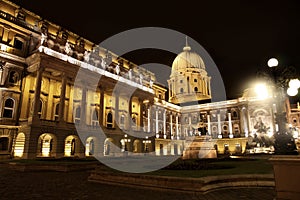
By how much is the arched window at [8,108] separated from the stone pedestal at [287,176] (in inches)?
1294

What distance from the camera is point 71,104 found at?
121 feet

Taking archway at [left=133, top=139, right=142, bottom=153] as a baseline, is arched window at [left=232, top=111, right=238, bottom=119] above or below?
above

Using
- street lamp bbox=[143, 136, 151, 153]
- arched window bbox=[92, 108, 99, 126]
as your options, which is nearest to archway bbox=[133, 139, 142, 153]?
street lamp bbox=[143, 136, 151, 153]

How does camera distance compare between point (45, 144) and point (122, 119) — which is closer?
point (45, 144)

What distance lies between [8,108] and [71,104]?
32.2ft

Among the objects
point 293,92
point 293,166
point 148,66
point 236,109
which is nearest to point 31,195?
point 293,166

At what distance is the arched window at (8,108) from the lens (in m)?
28.9

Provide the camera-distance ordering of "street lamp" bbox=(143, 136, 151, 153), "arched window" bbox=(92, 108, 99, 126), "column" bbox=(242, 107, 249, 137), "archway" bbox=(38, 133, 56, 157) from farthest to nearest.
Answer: "column" bbox=(242, 107, 249, 137) → "street lamp" bbox=(143, 136, 151, 153) → "arched window" bbox=(92, 108, 99, 126) → "archway" bbox=(38, 133, 56, 157)

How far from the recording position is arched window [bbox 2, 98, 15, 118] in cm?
2886

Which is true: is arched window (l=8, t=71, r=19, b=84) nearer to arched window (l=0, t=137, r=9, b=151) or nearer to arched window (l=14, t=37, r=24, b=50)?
arched window (l=14, t=37, r=24, b=50)

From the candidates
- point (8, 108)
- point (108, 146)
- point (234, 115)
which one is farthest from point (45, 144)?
point (234, 115)

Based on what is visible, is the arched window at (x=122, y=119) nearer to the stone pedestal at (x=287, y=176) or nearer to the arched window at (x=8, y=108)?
the arched window at (x=8, y=108)

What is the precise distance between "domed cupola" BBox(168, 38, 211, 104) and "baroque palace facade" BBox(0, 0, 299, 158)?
19024mm

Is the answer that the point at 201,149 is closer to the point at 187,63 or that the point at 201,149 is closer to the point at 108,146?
the point at 108,146
